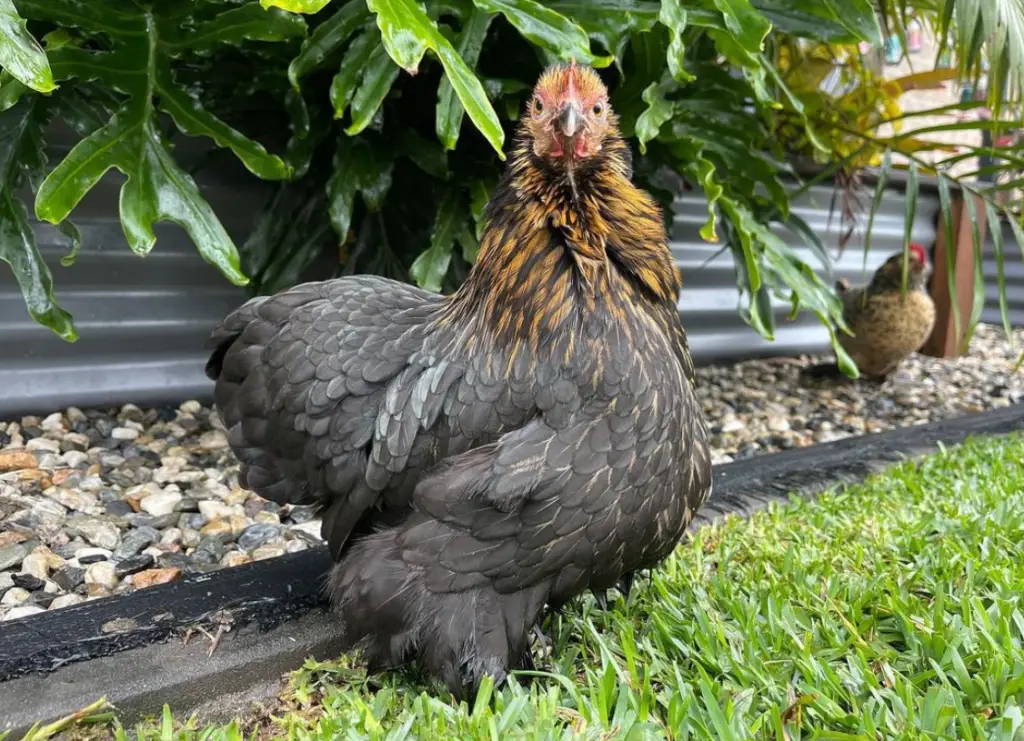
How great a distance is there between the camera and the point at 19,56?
144 cm

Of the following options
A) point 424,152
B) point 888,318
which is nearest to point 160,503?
point 424,152

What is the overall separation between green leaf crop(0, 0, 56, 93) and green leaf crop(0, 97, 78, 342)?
67 centimetres

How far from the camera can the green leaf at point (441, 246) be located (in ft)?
8.07

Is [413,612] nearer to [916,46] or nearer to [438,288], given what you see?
[438,288]

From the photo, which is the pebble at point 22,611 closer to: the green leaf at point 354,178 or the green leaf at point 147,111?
the green leaf at point 147,111

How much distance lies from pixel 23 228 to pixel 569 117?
1550mm

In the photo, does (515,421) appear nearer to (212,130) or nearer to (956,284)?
(212,130)

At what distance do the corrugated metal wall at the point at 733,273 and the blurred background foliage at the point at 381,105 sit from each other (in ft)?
2.55

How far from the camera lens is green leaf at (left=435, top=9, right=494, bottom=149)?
196 centimetres

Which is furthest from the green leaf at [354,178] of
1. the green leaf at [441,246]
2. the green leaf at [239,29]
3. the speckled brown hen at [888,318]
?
the speckled brown hen at [888,318]

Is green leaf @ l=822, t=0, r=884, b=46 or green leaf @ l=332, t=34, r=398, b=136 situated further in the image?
green leaf @ l=822, t=0, r=884, b=46

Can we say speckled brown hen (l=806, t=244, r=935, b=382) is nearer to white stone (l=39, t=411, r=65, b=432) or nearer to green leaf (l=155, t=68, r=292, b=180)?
green leaf (l=155, t=68, r=292, b=180)

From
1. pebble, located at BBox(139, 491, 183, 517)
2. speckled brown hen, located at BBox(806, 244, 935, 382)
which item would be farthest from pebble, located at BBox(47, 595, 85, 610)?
speckled brown hen, located at BBox(806, 244, 935, 382)

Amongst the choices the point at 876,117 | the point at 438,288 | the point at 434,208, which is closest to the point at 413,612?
the point at 438,288
